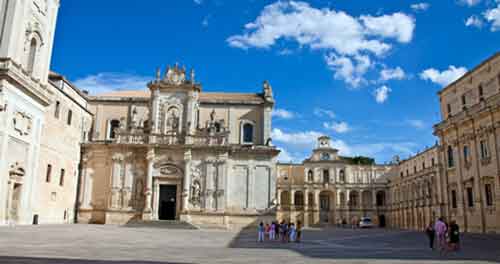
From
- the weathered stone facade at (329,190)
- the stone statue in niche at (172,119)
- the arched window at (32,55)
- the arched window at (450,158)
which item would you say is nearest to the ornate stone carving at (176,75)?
the stone statue in niche at (172,119)

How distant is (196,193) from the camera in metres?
35.9

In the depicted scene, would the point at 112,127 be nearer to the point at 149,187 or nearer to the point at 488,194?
the point at 149,187

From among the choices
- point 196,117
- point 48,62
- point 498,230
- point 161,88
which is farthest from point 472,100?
point 48,62

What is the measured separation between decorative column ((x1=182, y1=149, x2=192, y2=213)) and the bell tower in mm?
12836

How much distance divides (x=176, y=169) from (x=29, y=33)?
15.8 metres

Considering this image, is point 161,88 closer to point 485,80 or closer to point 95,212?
point 95,212

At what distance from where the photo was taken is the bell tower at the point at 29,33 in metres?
24.3

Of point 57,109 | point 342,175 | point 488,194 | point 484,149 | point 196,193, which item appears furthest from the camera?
point 342,175

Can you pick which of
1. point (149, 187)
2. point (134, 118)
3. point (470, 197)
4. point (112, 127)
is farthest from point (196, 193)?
point (470, 197)

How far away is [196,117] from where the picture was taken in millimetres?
38562

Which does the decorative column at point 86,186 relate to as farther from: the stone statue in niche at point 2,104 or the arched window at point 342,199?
the arched window at point 342,199

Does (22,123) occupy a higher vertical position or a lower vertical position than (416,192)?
higher

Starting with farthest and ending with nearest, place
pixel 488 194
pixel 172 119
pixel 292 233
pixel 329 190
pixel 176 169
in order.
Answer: pixel 329 190 < pixel 172 119 < pixel 176 169 < pixel 488 194 < pixel 292 233

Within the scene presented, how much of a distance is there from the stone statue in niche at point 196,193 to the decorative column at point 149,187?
3535mm
